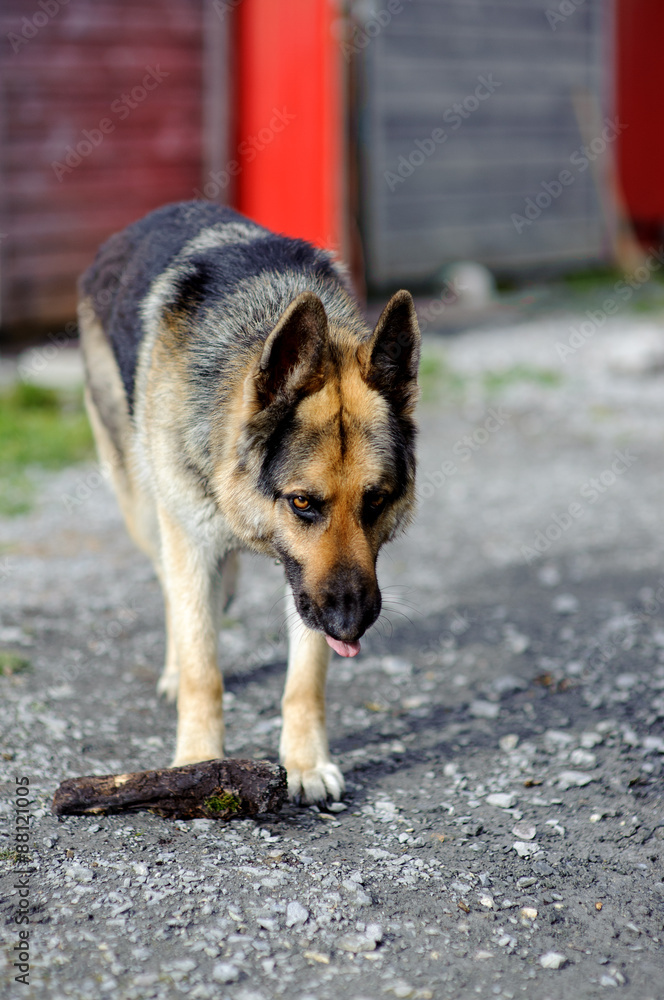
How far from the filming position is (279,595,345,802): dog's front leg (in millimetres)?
3545

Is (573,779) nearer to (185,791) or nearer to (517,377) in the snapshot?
(185,791)

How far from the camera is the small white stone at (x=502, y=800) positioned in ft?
11.5

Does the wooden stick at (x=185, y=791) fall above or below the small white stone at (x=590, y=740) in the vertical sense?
above

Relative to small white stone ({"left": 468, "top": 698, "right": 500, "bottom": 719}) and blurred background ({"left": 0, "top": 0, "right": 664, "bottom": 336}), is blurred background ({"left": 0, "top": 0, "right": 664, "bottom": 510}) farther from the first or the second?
small white stone ({"left": 468, "top": 698, "right": 500, "bottom": 719})

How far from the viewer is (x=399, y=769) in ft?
12.3

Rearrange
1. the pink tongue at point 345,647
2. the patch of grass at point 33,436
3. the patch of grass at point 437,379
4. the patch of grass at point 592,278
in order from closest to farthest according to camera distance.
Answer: the pink tongue at point 345,647
the patch of grass at point 33,436
the patch of grass at point 437,379
the patch of grass at point 592,278

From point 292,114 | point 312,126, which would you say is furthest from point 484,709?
point 292,114

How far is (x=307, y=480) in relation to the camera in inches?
121

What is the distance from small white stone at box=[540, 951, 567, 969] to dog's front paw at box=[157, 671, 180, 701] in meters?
2.04

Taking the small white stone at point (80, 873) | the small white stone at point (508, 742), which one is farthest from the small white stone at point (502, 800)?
the small white stone at point (80, 873)

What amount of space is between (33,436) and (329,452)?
205 inches

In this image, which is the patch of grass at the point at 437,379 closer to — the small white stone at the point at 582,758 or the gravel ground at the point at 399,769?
the gravel ground at the point at 399,769

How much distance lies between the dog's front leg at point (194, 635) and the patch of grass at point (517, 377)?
20.2 ft

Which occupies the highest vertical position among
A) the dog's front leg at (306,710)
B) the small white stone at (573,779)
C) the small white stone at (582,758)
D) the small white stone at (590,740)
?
the dog's front leg at (306,710)
